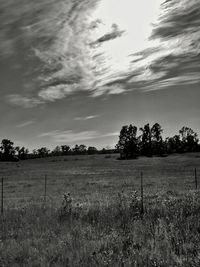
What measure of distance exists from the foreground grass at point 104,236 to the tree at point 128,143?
108 meters

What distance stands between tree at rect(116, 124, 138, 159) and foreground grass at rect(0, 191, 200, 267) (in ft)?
353

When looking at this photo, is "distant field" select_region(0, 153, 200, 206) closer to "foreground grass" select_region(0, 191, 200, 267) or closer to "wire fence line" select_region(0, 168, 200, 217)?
"wire fence line" select_region(0, 168, 200, 217)

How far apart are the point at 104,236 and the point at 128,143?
4732 inches

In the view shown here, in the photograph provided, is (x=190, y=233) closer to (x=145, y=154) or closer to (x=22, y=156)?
(x=145, y=154)

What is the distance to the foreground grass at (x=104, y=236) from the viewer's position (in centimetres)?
714

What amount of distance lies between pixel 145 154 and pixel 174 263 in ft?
408

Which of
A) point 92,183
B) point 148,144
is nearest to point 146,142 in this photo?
point 148,144

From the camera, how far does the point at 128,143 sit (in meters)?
128

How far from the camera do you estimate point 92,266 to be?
6758 millimetres

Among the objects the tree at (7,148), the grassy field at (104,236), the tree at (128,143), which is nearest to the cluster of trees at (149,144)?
the tree at (128,143)

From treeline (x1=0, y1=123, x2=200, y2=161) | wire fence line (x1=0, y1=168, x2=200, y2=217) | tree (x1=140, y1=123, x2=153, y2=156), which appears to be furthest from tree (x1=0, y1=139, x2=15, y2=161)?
wire fence line (x1=0, y1=168, x2=200, y2=217)

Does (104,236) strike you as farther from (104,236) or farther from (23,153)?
(23,153)

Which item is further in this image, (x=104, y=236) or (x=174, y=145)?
(x=174, y=145)

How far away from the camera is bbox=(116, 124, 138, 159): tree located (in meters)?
124
